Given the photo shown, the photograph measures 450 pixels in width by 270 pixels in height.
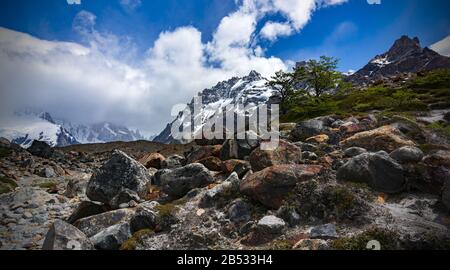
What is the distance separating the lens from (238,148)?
1680cm

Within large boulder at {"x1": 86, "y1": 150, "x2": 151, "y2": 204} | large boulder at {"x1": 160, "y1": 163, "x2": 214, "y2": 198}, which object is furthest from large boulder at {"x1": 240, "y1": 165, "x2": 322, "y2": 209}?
large boulder at {"x1": 86, "y1": 150, "x2": 151, "y2": 204}

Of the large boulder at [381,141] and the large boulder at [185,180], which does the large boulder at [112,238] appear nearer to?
the large boulder at [185,180]

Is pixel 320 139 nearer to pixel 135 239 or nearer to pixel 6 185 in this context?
pixel 135 239

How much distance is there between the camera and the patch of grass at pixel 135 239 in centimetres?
917

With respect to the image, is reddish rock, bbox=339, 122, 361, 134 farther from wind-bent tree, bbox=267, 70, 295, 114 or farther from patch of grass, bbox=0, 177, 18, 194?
wind-bent tree, bbox=267, 70, 295, 114

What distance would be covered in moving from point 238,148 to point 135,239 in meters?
8.58

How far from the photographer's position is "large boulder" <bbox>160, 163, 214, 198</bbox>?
540 inches

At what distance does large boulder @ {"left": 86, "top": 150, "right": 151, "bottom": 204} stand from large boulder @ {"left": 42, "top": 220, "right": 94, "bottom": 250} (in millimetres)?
4806

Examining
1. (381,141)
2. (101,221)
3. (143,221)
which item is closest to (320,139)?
(381,141)

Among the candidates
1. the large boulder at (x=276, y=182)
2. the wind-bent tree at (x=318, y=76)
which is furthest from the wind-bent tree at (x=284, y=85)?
the large boulder at (x=276, y=182)

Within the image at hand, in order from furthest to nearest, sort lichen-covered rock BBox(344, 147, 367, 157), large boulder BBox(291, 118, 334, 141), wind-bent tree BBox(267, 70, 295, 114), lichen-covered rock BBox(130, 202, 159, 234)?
wind-bent tree BBox(267, 70, 295, 114) → large boulder BBox(291, 118, 334, 141) → lichen-covered rock BBox(344, 147, 367, 157) → lichen-covered rock BBox(130, 202, 159, 234)
